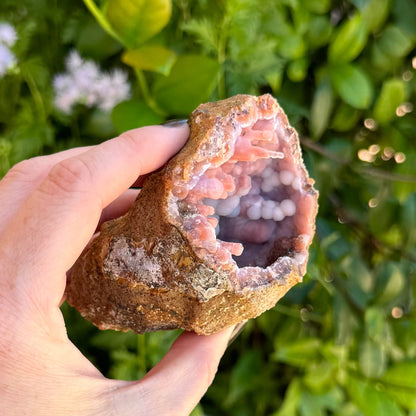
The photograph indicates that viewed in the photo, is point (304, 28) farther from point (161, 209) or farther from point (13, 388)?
point (13, 388)

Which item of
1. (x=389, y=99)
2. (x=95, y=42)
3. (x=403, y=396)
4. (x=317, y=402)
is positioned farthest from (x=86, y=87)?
(x=403, y=396)

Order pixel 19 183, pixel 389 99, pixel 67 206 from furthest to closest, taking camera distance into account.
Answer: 1. pixel 389 99
2. pixel 19 183
3. pixel 67 206

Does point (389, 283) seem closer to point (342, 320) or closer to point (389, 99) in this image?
point (342, 320)

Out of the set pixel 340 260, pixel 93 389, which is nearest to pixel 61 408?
pixel 93 389

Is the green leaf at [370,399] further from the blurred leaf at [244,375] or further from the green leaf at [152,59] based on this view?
the green leaf at [152,59]

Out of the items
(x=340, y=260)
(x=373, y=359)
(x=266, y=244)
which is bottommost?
(x=373, y=359)

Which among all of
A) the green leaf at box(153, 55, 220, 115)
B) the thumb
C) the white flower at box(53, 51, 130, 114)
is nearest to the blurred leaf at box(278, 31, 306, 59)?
the green leaf at box(153, 55, 220, 115)
